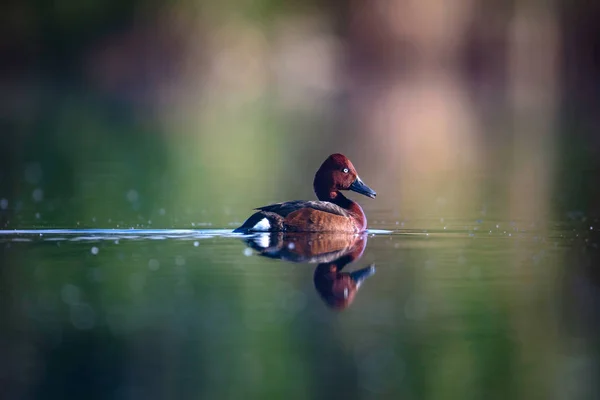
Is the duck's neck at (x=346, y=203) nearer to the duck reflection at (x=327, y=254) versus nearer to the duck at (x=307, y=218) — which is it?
the duck at (x=307, y=218)

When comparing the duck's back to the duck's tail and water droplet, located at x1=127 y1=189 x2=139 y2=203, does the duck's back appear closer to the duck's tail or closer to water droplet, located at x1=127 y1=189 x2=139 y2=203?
the duck's tail

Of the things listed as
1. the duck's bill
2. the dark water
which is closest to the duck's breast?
the dark water

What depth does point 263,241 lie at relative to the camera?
1033cm

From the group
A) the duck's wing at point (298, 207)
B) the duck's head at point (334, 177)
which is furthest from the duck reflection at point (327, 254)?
the duck's head at point (334, 177)

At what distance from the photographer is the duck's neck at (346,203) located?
1138cm

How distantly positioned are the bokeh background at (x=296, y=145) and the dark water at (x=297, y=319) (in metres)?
0.03

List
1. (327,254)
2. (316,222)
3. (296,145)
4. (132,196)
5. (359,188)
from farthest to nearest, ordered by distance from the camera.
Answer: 1. (296,145)
2. (132,196)
3. (359,188)
4. (316,222)
5. (327,254)

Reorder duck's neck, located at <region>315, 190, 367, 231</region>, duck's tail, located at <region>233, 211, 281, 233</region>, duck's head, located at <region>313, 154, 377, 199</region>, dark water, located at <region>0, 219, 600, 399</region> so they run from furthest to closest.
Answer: duck's head, located at <region>313, 154, 377, 199</region> → duck's neck, located at <region>315, 190, 367, 231</region> → duck's tail, located at <region>233, 211, 281, 233</region> → dark water, located at <region>0, 219, 600, 399</region>

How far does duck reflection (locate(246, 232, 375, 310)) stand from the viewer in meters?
7.62

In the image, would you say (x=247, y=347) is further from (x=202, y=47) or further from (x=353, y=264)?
(x=202, y=47)

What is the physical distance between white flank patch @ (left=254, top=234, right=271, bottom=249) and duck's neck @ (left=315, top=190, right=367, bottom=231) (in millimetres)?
1163

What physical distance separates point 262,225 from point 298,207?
0.41 metres

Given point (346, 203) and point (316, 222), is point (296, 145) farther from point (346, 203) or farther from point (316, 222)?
point (316, 222)

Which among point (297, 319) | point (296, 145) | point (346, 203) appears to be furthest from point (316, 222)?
point (296, 145)
